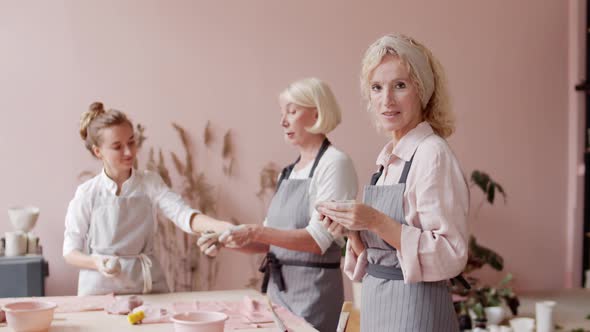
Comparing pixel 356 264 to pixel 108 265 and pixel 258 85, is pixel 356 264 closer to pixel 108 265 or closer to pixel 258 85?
pixel 108 265

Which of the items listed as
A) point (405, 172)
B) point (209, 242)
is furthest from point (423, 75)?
point (209, 242)

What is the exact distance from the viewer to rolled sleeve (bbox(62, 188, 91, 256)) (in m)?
2.88

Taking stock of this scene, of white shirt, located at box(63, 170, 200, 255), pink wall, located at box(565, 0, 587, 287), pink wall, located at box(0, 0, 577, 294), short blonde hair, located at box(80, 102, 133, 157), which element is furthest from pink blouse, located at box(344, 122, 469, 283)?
pink wall, located at box(565, 0, 587, 287)

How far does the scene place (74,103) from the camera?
14.4 feet

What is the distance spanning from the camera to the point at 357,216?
176 cm

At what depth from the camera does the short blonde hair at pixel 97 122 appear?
2.96m

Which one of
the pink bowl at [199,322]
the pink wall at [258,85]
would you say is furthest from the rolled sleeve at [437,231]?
the pink wall at [258,85]

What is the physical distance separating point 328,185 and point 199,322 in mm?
1132

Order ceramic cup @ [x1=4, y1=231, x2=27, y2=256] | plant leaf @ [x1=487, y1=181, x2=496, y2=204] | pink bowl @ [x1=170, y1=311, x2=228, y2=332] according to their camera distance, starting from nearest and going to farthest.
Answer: pink bowl @ [x1=170, y1=311, x2=228, y2=332], ceramic cup @ [x1=4, y1=231, x2=27, y2=256], plant leaf @ [x1=487, y1=181, x2=496, y2=204]

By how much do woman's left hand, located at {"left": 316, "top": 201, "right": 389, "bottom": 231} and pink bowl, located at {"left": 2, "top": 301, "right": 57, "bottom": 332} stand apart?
0.87 meters

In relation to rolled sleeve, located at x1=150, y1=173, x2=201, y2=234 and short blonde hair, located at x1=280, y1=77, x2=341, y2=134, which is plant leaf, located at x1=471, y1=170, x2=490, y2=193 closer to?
short blonde hair, located at x1=280, y1=77, x2=341, y2=134

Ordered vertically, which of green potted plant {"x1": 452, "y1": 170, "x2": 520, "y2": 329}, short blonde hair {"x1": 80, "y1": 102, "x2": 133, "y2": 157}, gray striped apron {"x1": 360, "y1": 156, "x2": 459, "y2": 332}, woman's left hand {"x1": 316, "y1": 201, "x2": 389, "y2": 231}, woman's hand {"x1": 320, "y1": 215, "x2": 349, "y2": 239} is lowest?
green potted plant {"x1": 452, "y1": 170, "x2": 520, "y2": 329}

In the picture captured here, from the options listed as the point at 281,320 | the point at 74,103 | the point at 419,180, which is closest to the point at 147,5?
the point at 74,103

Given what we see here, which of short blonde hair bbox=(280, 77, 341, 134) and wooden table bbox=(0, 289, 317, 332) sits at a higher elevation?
short blonde hair bbox=(280, 77, 341, 134)
